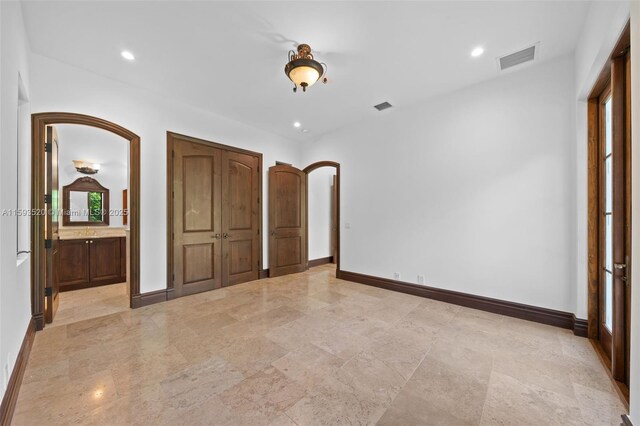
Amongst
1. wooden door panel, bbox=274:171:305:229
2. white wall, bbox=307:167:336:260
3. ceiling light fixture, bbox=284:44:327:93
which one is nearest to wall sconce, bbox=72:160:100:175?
wooden door panel, bbox=274:171:305:229

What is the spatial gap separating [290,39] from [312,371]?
3198 mm

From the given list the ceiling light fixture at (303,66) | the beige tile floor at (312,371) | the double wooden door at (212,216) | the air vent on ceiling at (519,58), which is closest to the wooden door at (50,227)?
the beige tile floor at (312,371)

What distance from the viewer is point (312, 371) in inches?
81.2

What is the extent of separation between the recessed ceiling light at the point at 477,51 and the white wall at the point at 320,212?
421 cm

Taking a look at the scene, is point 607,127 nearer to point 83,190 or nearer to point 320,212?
point 320,212

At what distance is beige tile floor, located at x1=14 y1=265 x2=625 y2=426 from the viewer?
163 cm

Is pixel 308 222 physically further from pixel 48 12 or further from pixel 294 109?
pixel 48 12

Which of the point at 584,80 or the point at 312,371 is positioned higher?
the point at 584,80

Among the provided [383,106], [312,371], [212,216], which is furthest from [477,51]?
[212,216]

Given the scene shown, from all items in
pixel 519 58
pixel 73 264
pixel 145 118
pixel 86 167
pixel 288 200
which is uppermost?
pixel 519 58

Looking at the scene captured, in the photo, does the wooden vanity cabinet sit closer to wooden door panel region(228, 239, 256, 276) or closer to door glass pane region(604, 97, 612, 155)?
wooden door panel region(228, 239, 256, 276)

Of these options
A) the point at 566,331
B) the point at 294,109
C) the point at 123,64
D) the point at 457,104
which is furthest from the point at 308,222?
the point at 566,331

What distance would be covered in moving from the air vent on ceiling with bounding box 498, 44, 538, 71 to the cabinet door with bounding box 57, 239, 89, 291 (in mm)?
6995

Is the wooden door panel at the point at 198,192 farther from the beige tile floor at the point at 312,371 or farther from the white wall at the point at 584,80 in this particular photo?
the white wall at the point at 584,80
